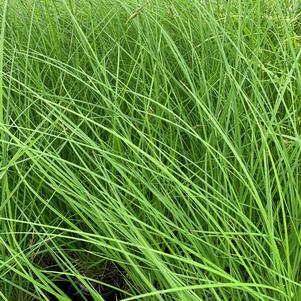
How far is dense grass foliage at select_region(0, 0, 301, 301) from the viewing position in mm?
691

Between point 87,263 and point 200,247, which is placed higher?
point 200,247

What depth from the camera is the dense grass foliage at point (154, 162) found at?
2.27ft

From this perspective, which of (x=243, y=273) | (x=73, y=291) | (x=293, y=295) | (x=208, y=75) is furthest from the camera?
(x=208, y=75)

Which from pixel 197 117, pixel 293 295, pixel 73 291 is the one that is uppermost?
pixel 197 117

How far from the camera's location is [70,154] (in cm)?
101

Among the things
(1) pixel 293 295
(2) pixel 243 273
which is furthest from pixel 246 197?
(1) pixel 293 295

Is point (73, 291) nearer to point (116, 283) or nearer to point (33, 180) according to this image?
point (116, 283)

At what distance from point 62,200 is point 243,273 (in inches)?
13.2

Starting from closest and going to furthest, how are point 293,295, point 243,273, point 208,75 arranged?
point 293,295 → point 243,273 → point 208,75

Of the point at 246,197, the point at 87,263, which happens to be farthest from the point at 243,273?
the point at 87,263

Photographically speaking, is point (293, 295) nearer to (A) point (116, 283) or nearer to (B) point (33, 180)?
(A) point (116, 283)

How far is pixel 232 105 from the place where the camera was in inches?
35.4

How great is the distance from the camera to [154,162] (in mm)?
623

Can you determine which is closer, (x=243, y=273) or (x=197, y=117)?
(x=243, y=273)
